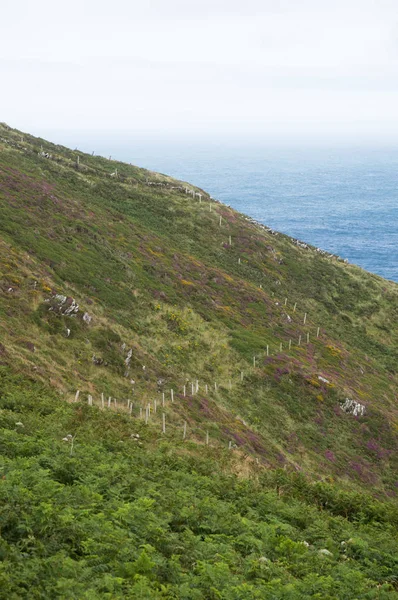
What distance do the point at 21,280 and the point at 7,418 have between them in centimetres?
2052

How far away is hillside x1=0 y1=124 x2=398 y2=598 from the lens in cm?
1143

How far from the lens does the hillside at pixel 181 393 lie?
11.4 metres

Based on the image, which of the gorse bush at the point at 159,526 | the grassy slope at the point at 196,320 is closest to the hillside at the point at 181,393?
the gorse bush at the point at 159,526

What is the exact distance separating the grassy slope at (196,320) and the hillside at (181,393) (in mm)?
225

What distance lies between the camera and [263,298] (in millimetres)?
62812

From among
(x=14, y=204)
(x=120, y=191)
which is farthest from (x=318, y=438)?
(x=120, y=191)

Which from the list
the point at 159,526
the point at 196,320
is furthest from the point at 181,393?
the point at 159,526

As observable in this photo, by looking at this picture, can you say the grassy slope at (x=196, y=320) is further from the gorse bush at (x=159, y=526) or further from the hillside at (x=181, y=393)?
the gorse bush at (x=159, y=526)

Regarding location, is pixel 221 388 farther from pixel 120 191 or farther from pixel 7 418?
pixel 120 191

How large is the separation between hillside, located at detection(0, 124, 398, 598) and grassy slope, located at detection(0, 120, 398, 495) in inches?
8.8

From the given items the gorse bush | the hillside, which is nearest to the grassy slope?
the hillside

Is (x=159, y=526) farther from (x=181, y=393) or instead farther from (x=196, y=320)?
(x=196, y=320)

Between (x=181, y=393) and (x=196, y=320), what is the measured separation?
14.1m

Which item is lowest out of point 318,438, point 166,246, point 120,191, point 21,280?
point 318,438
